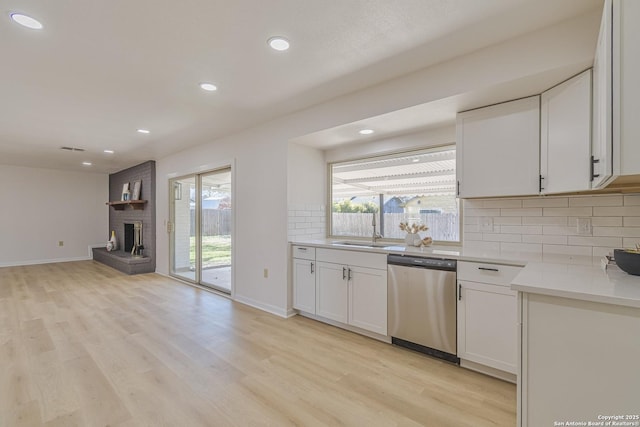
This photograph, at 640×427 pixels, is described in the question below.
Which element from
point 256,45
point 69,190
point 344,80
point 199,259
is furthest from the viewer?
point 69,190

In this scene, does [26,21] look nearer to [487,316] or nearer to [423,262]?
[423,262]

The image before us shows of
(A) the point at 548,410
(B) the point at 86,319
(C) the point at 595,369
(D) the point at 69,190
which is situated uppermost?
(D) the point at 69,190

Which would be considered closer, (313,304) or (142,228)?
(313,304)

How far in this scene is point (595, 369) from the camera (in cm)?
121

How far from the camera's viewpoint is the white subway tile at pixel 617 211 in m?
2.03

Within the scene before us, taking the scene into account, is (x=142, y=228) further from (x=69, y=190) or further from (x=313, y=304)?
(x=313, y=304)

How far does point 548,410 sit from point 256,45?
105 inches

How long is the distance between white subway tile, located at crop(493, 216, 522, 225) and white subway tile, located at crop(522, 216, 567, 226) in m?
0.04

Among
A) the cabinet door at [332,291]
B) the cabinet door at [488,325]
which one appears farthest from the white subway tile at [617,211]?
the cabinet door at [332,291]

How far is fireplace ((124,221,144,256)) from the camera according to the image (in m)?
6.79

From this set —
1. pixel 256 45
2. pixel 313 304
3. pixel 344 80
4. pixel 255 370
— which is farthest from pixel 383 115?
pixel 255 370

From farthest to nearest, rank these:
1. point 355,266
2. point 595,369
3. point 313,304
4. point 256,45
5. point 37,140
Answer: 1. point 37,140
2. point 313,304
3. point 355,266
4. point 256,45
5. point 595,369

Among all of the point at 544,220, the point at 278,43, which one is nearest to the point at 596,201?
the point at 544,220

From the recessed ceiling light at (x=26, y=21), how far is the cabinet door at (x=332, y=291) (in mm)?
2899
